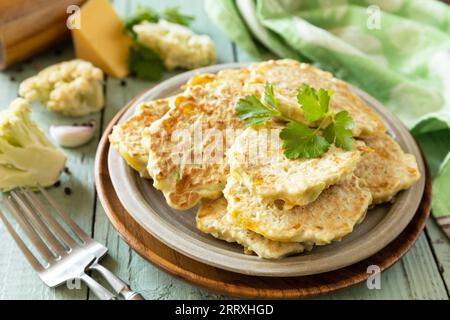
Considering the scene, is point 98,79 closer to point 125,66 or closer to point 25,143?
point 125,66

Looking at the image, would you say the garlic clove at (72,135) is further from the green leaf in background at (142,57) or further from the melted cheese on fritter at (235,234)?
the melted cheese on fritter at (235,234)

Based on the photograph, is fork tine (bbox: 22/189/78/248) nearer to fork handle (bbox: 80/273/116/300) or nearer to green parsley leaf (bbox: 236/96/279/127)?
fork handle (bbox: 80/273/116/300)

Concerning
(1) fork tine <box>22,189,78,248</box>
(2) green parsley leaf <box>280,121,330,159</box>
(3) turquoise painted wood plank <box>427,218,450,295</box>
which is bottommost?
(3) turquoise painted wood plank <box>427,218,450,295</box>

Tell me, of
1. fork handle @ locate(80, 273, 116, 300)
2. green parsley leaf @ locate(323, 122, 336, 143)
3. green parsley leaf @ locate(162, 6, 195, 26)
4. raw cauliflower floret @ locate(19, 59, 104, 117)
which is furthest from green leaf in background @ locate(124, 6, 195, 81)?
fork handle @ locate(80, 273, 116, 300)

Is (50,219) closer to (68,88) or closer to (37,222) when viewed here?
(37,222)

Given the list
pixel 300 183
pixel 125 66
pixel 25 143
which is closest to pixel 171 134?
pixel 300 183

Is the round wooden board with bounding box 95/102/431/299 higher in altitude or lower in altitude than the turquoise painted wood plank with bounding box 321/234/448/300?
higher

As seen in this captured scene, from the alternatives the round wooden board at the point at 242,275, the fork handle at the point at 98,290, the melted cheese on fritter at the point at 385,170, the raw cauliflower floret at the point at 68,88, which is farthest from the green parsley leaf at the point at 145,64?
the fork handle at the point at 98,290

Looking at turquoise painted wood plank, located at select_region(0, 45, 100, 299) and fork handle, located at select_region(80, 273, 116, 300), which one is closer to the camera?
fork handle, located at select_region(80, 273, 116, 300)
